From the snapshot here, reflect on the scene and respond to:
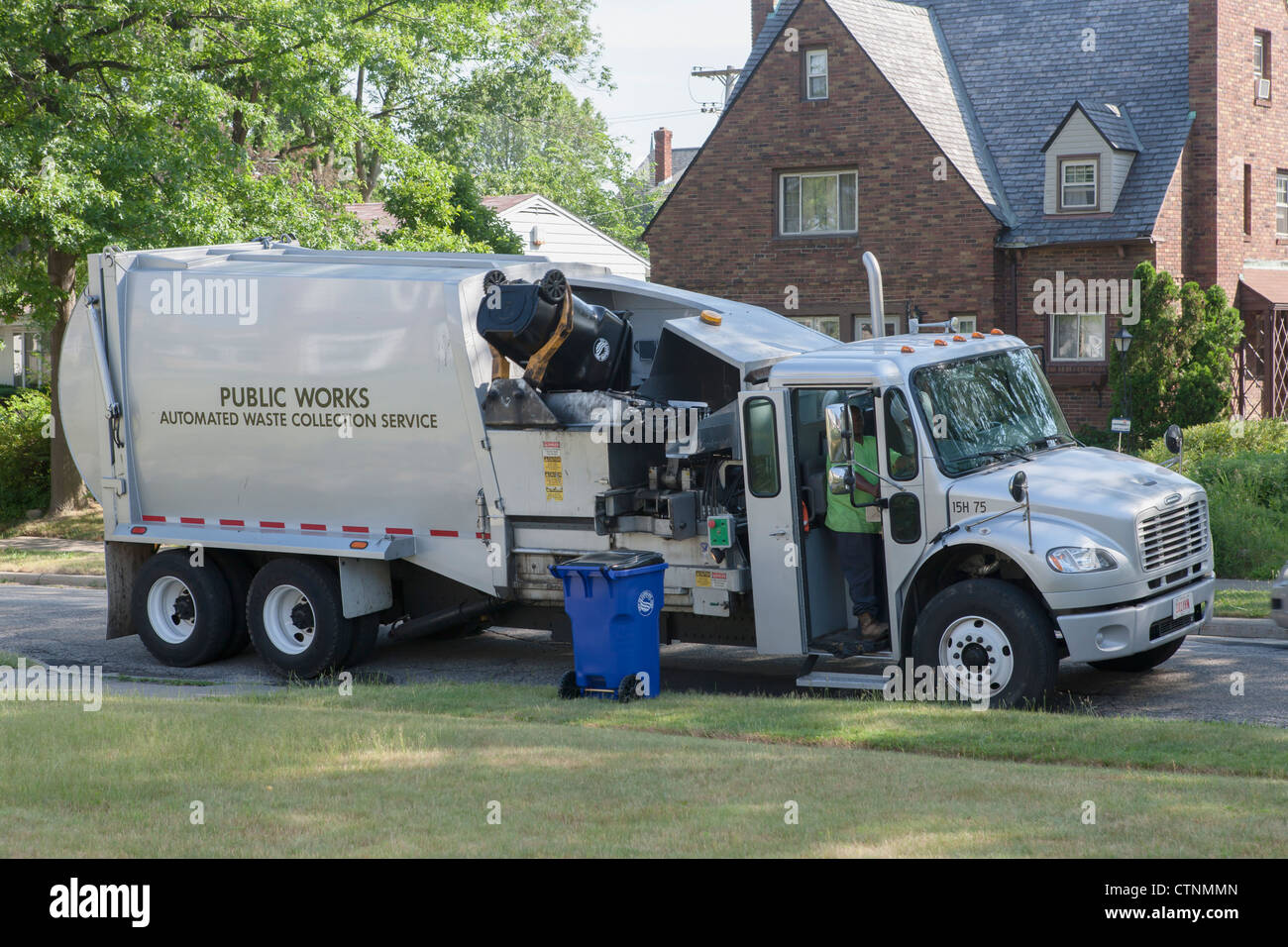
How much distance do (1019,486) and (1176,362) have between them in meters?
16.5

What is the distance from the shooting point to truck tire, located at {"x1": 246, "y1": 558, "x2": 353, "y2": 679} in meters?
11.7

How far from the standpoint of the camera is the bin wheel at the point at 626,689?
9.85 meters

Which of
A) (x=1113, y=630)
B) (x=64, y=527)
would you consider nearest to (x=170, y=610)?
(x=1113, y=630)

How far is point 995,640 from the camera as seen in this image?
923cm

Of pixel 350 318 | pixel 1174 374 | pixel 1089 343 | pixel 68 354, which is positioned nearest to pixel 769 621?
pixel 350 318

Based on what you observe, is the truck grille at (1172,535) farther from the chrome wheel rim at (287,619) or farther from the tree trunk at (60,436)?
the tree trunk at (60,436)

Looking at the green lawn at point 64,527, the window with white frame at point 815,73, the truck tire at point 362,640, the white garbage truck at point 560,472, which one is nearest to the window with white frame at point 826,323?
the window with white frame at point 815,73

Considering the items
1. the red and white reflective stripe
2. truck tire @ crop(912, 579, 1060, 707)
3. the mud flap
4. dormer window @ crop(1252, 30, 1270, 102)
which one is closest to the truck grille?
truck tire @ crop(912, 579, 1060, 707)

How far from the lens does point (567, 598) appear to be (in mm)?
10172

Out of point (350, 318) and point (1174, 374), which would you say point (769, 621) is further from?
point (1174, 374)

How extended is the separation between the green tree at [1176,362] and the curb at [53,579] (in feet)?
52.3

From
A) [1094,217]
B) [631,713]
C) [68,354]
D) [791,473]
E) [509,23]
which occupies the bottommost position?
[631,713]

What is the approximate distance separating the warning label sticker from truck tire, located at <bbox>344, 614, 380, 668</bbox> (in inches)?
83.1
